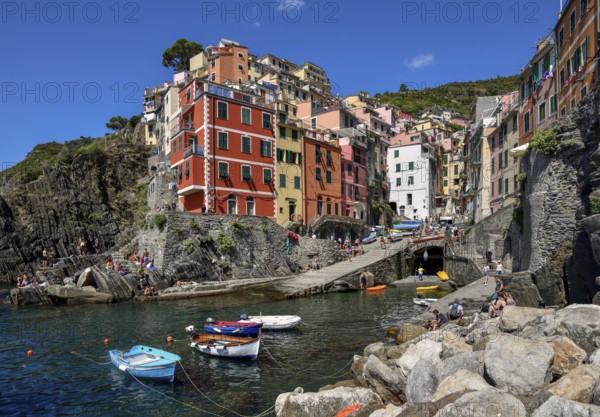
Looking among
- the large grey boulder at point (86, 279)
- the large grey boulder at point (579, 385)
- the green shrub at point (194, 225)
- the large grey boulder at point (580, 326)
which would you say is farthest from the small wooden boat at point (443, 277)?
the large grey boulder at point (579, 385)

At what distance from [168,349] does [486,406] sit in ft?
53.0

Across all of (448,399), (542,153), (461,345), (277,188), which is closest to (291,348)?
(461,345)

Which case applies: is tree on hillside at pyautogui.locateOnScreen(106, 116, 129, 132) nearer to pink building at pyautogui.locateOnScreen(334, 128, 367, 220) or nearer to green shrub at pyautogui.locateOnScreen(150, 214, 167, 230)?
pink building at pyautogui.locateOnScreen(334, 128, 367, 220)

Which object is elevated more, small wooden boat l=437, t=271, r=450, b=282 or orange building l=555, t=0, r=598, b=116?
orange building l=555, t=0, r=598, b=116

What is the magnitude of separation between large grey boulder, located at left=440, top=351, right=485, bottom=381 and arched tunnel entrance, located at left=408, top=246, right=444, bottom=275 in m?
36.6

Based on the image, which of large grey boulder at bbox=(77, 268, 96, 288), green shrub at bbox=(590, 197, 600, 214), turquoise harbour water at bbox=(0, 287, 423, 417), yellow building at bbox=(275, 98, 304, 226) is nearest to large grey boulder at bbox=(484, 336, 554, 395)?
turquoise harbour water at bbox=(0, 287, 423, 417)

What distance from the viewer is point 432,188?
79.0 m

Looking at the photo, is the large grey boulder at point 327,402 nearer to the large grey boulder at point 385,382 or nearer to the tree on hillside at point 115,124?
the large grey boulder at point 385,382

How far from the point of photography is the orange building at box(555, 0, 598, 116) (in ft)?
89.9

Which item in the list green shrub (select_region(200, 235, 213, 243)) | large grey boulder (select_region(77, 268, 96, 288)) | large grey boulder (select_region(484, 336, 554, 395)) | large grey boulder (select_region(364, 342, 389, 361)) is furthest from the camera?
green shrub (select_region(200, 235, 213, 243))

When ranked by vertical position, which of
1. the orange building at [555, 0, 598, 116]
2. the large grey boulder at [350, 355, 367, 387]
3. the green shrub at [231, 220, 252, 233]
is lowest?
the large grey boulder at [350, 355, 367, 387]

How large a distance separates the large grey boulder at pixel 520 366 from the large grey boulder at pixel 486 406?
207 cm

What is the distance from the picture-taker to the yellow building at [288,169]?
48125mm

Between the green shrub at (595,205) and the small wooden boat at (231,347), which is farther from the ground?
the green shrub at (595,205)
